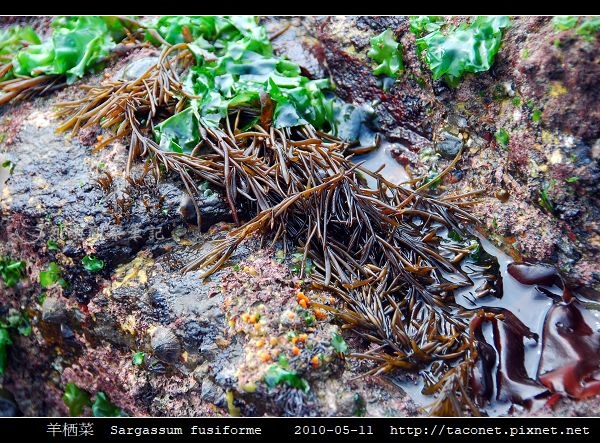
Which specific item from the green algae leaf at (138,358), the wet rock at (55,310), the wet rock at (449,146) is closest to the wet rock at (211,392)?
the green algae leaf at (138,358)

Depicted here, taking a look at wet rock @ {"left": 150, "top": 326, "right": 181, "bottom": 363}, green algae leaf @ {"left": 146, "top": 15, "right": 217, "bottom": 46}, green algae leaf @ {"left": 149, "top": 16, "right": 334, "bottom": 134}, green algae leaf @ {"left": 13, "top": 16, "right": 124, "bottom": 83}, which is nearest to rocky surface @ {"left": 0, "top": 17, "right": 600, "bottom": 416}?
wet rock @ {"left": 150, "top": 326, "right": 181, "bottom": 363}

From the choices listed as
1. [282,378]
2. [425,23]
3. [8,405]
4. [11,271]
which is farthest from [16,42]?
[282,378]

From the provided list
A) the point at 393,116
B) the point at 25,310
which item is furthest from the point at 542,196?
the point at 25,310

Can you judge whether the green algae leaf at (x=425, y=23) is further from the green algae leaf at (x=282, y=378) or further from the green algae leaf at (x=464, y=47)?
the green algae leaf at (x=282, y=378)

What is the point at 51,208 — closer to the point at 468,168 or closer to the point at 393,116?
the point at 393,116

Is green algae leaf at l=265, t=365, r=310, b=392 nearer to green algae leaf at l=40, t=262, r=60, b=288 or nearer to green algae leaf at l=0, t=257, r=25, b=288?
green algae leaf at l=40, t=262, r=60, b=288
